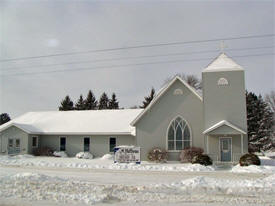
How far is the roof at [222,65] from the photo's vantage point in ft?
77.3

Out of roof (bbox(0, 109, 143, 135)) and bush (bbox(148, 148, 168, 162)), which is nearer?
bush (bbox(148, 148, 168, 162))

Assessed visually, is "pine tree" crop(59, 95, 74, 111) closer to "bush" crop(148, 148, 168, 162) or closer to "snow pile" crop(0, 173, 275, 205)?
"bush" crop(148, 148, 168, 162)

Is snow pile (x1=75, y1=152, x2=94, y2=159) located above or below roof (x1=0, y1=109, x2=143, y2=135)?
below

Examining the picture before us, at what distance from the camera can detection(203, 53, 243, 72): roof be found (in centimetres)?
2356

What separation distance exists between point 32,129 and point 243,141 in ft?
73.5

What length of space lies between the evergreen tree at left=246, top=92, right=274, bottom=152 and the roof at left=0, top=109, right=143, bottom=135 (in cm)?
2172

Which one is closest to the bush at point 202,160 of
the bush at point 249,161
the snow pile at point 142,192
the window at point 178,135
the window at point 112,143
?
the bush at point 249,161

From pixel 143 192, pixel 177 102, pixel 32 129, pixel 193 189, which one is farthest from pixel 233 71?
pixel 32 129

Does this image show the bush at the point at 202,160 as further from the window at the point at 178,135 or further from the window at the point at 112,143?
the window at the point at 112,143

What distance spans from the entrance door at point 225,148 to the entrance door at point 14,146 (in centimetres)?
2159

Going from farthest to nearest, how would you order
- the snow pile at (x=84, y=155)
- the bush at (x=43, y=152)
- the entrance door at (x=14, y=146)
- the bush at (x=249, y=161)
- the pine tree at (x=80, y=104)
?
the pine tree at (x=80, y=104) → the entrance door at (x=14, y=146) → the bush at (x=43, y=152) → the snow pile at (x=84, y=155) → the bush at (x=249, y=161)

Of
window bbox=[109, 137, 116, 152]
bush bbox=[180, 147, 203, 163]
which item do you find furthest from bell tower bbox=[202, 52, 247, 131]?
window bbox=[109, 137, 116, 152]

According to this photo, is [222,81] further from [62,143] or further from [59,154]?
[62,143]

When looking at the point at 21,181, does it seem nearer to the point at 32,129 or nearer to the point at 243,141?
the point at 243,141
